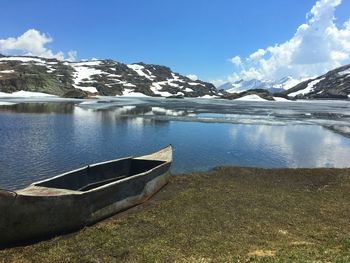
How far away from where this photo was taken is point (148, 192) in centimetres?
2533

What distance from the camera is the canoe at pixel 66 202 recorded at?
16.7 m

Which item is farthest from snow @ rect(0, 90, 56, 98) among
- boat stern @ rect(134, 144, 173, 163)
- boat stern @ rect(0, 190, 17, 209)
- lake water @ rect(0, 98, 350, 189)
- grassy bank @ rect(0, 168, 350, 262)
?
boat stern @ rect(0, 190, 17, 209)

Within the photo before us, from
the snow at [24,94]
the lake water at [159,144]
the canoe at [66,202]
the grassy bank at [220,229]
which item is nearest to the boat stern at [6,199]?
the canoe at [66,202]

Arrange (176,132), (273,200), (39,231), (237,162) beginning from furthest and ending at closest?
(176,132)
(237,162)
(273,200)
(39,231)

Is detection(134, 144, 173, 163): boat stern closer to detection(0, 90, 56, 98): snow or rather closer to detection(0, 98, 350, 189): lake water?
detection(0, 98, 350, 189): lake water

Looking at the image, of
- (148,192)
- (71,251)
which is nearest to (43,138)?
(148,192)

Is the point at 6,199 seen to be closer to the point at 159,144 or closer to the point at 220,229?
the point at 220,229

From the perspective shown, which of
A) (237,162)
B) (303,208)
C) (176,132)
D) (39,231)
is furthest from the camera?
(176,132)

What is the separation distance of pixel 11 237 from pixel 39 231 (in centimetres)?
123

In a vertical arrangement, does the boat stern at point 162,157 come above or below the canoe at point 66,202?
above

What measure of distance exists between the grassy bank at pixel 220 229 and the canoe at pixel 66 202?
0.54 meters

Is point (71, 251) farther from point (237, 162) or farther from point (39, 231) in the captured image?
point (237, 162)

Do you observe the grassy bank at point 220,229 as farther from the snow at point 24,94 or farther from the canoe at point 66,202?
the snow at point 24,94

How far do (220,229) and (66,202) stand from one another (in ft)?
25.2
